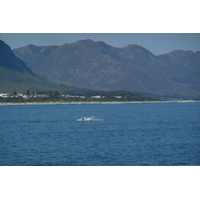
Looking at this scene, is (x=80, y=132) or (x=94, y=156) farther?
(x=80, y=132)

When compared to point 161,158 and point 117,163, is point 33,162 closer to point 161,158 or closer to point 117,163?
point 117,163

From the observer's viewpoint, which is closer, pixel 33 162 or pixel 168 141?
pixel 33 162

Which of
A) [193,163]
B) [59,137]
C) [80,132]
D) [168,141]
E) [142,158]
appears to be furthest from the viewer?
[80,132]

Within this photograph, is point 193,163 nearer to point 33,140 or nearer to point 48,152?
point 48,152

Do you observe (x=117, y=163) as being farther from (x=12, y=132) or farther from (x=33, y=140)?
(x=12, y=132)

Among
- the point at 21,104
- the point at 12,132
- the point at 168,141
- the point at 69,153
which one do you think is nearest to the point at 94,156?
the point at 69,153

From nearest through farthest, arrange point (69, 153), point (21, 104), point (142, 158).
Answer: point (142, 158) → point (69, 153) → point (21, 104)

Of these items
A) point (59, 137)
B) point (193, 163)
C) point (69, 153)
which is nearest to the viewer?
point (193, 163)

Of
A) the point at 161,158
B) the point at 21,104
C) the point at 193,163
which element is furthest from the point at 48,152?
the point at 21,104

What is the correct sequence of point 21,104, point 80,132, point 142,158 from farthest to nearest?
1. point 21,104
2. point 80,132
3. point 142,158
